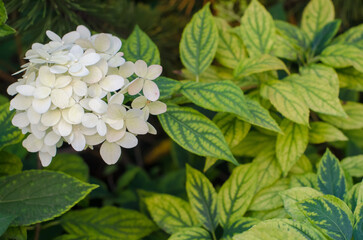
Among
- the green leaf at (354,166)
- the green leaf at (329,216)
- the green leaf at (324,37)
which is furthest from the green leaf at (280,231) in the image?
the green leaf at (324,37)

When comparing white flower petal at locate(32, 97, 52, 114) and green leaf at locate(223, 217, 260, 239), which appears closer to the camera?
white flower petal at locate(32, 97, 52, 114)

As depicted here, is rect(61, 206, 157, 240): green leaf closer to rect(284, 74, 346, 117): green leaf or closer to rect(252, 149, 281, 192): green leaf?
rect(252, 149, 281, 192): green leaf

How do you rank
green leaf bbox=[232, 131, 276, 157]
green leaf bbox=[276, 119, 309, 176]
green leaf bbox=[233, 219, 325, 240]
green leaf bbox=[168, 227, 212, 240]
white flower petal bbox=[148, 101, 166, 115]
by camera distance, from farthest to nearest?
green leaf bbox=[232, 131, 276, 157], green leaf bbox=[276, 119, 309, 176], green leaf bbox=[168, 227, 212, 240], white flower petal bbox=[148, 101, 166, 115], green leaf bbox=[233, 219, 325, 240]

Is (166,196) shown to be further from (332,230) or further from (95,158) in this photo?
(95,158)

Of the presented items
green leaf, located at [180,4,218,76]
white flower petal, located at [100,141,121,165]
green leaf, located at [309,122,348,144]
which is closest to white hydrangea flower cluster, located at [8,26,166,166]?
white flower petal, located at [100,141,121,165]

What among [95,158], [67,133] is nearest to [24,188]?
[67,133]

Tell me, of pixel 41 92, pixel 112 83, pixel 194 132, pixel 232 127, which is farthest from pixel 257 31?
pixel 41 92

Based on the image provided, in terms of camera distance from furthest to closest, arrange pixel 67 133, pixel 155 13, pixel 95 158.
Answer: pixel 95 158 → pixel 155 13 → pixel 67 133

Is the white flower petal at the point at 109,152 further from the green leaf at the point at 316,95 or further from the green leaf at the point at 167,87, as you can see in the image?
the green leaf at the point at 316,95

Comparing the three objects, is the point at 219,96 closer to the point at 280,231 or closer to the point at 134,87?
the point at 134,87
